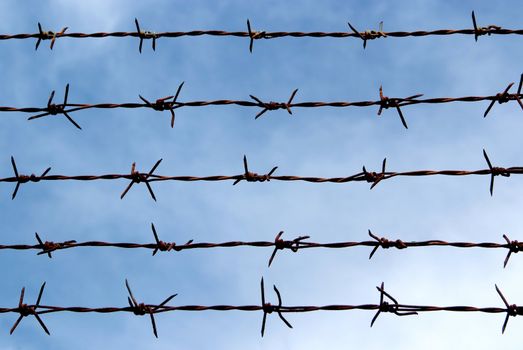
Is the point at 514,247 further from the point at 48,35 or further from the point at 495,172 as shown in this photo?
the point at 48,35

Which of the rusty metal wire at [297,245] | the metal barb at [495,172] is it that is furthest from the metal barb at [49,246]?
the metal barb at [495,172]

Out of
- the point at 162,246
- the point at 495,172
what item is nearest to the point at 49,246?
the point at 162,246

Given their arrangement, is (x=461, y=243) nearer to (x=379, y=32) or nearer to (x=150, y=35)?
(x=379, y=32)

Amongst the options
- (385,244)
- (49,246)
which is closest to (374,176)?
(385,244)

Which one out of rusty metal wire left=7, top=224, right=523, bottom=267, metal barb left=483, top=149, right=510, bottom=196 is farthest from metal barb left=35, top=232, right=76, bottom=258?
metal barb left=483, top=149, right=510, bottom=196

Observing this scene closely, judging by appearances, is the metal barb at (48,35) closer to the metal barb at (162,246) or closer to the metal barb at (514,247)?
the metal barb at (162,246)

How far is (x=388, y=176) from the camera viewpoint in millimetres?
3729

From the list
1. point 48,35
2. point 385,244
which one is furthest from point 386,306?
point 48,35

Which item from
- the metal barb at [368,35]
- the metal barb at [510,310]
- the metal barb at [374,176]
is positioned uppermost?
the metal barb at [368,35]

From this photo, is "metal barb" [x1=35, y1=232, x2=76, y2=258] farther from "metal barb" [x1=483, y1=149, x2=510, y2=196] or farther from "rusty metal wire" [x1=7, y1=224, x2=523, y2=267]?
"metal barb" [x1=483, y1=149, x2=510, y2=196]

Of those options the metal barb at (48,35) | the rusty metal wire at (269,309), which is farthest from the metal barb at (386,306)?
the metal barb at (48,35)

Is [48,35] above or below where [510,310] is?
above

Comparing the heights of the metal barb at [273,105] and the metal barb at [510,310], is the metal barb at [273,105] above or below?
above

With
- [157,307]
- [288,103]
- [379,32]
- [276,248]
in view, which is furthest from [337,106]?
[157,307]
